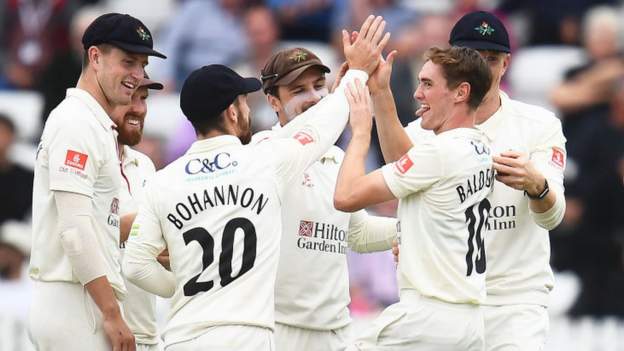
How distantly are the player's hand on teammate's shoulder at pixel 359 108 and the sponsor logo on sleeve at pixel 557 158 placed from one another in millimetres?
1083

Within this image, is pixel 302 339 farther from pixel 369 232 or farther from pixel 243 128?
pixel 243 128

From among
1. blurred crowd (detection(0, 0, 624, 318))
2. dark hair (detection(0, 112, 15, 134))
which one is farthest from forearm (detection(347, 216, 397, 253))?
dark hair (detection(0, 112, 15, 134))

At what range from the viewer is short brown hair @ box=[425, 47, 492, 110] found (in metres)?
7.21

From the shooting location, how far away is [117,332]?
7.20m

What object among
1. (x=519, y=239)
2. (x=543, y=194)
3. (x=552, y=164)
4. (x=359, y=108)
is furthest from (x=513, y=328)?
(x=359, y=108)

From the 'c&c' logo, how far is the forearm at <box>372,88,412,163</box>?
1.09 metres

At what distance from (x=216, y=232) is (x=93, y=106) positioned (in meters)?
0.99

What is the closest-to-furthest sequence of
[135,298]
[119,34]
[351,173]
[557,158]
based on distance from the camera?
[351,173], [119,34], [557,158], [135,298]

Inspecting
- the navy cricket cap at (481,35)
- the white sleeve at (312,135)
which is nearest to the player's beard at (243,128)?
the white sleeve at (312,135)

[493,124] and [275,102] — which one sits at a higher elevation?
[275,102]

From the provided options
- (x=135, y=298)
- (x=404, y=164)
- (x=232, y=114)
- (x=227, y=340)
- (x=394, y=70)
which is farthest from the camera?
(x=394, y=70)

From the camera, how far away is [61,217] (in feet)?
23.4

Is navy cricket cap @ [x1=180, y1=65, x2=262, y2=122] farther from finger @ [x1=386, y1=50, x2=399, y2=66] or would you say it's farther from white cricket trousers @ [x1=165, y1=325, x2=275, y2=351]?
white cricket trousers @ [x1=165, y1=325, x2=275, y2=351]

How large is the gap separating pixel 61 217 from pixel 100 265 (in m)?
0.30
